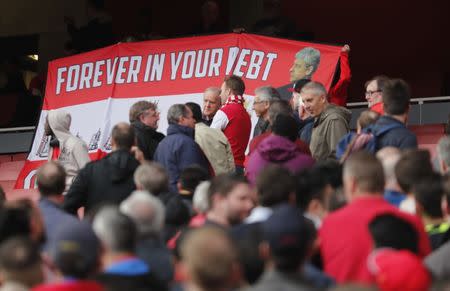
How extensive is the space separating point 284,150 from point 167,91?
4746 mm

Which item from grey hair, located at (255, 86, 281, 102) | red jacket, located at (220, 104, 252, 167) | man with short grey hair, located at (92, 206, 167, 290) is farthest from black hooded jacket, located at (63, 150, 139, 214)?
man with short grey hair, located at (92, 206, 167, 290)

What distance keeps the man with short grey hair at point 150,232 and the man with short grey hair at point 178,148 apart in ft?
11.3

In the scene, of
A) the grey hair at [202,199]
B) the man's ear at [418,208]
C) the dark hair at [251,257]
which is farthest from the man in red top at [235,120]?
the dark hair at [251,257]

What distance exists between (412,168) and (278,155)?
2.07m

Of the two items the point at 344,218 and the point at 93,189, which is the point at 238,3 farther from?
the point at 344,218

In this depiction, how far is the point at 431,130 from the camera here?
14555 mm

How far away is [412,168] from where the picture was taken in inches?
336

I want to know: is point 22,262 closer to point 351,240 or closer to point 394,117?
point 351,240

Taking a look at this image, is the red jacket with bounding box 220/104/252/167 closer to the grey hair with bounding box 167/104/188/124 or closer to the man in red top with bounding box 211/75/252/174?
the man in red top with bounding box 211/75/252/174

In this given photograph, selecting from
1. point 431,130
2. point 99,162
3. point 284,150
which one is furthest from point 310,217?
point 431,130

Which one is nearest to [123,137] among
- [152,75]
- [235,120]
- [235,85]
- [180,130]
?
[180,130]

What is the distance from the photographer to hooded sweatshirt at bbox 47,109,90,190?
11898 millimetres

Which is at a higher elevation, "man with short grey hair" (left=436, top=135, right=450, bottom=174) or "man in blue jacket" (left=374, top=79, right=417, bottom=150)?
"man in blue jacket" (left=374, top=79, right=417, bottom=150)

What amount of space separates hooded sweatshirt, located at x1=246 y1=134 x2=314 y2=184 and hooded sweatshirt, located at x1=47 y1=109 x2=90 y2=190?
1.95 m
